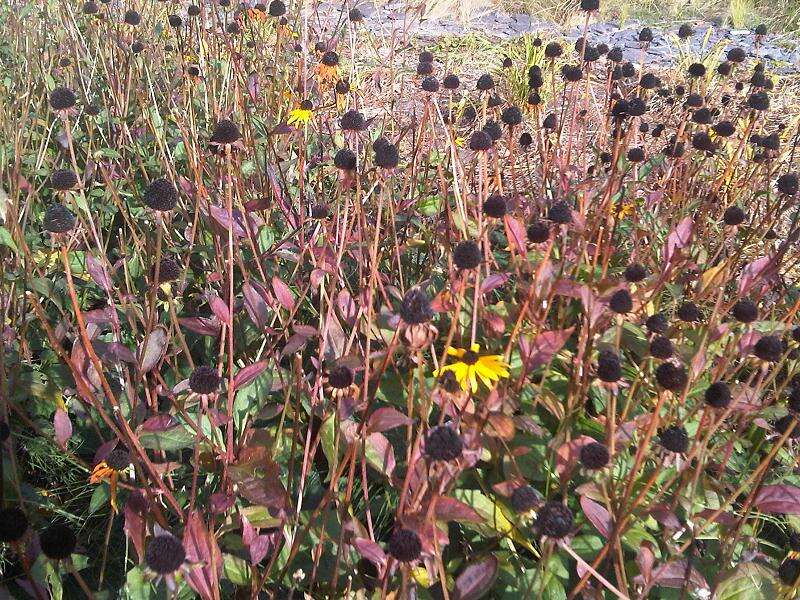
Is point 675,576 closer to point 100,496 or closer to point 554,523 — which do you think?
point 554,523

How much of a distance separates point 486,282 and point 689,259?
78cm

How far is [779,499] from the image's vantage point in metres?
1.29

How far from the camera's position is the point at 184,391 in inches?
57.7

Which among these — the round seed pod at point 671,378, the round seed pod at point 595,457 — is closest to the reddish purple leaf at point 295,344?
the round seed pod at point 595,457

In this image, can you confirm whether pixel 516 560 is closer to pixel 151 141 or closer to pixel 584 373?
pixel 584 373

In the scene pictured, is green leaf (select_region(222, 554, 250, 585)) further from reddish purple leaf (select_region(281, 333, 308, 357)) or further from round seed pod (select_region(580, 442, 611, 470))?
round seed pod (select_region(580, 442, 611, 470))

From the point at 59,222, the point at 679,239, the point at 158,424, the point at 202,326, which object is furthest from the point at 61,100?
the point at 679,239

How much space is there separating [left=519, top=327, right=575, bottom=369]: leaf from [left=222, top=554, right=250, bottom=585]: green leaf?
0.73 m

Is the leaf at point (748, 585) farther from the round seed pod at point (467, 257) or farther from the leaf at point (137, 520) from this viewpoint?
the leaf at point (137, 520)

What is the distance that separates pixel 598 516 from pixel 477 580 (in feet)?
0.86

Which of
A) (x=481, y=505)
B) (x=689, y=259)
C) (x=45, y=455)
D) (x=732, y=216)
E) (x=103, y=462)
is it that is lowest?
(x=45, y=455)

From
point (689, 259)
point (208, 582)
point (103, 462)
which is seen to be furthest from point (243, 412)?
point (689, 259)

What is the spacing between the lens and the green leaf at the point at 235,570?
1.30 meters

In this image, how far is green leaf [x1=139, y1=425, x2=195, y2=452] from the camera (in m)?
1.33
